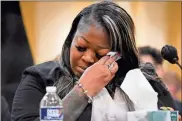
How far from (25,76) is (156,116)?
19.4 inches

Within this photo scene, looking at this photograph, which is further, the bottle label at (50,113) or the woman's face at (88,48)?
the woman's face at (88,48)

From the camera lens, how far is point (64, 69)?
5.44ft

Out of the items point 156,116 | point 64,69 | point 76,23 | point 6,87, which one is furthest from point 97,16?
point 6,87

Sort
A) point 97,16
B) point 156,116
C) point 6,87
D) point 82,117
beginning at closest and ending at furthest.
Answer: point 156,116, point 82,117, point 97,16, point 6,87

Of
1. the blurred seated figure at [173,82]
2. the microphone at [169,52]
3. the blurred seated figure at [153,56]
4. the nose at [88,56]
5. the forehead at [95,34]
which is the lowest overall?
the blurred seated figure at [173,82]

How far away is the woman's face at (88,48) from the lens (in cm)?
159

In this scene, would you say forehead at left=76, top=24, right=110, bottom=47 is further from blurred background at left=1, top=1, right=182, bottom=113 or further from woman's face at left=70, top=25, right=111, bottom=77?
blurred background at left=1, top=1, right=182, bottom=113

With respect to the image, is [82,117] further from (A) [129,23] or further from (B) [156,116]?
(A) [129,23]

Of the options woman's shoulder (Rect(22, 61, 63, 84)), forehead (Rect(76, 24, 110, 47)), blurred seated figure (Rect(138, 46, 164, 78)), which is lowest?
blurred seated figure (Rect(138, 46, 164, 78))

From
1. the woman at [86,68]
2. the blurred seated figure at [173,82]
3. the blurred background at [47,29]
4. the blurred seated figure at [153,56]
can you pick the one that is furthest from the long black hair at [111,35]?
the blurred seated figure at [173,82]

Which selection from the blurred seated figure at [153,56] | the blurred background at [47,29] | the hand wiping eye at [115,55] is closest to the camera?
the hand wiping eye at [115,55]

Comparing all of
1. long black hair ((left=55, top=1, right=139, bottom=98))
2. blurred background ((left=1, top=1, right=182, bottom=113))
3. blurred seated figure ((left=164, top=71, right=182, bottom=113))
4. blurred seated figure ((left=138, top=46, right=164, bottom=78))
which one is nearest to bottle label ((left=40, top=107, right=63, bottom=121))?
long black hair ((left=55, top=1, right=139, bottom=98))

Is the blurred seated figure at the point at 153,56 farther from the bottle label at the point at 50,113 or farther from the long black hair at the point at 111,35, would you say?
the bottle label at the point at 50,113

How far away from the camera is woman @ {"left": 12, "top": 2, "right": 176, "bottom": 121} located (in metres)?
1.53
